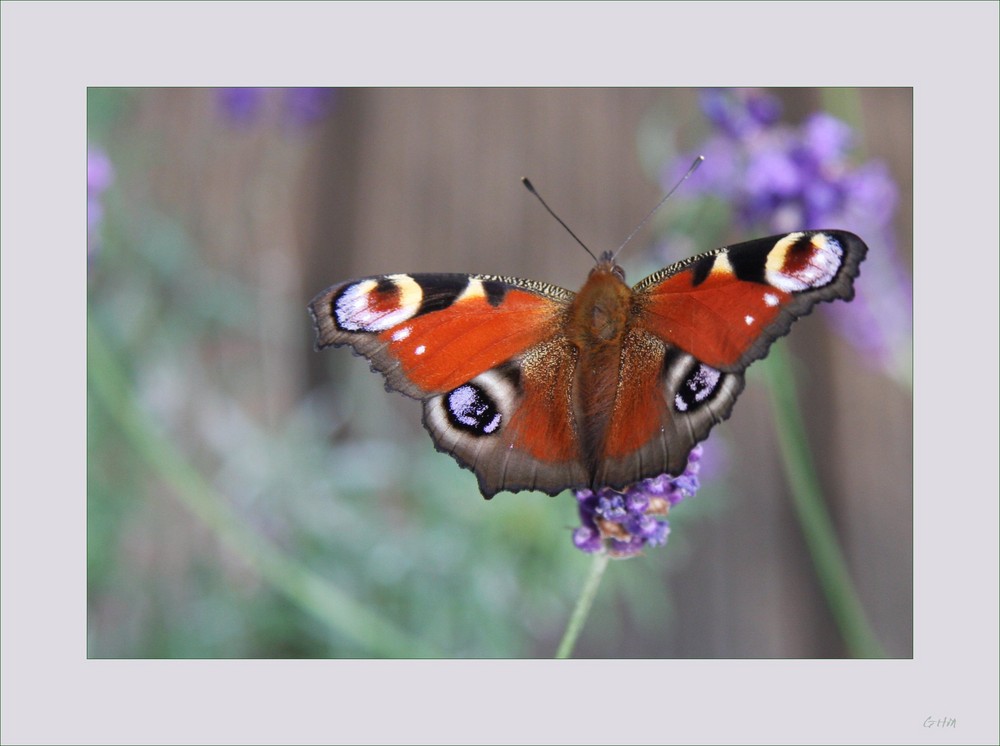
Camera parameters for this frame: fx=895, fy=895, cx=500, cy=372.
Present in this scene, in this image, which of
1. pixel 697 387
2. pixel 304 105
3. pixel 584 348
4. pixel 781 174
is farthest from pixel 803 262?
pixel 304 105

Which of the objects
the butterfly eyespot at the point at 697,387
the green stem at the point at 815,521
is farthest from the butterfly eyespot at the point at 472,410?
the green stem at the point at 815,521

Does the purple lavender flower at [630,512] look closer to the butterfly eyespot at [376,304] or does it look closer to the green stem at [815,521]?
the butterfly eyespot at [376,304]

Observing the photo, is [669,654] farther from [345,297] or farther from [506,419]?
[345,297]

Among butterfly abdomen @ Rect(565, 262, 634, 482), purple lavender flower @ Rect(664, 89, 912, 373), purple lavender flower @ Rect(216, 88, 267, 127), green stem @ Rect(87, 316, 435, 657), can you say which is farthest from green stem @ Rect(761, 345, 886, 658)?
purple lavender flower @ Rect(216, 88, 267, 127)

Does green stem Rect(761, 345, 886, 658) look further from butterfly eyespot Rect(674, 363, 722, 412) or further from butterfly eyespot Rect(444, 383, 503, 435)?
butterfly eyespot Rect(444, 383, 503, 435)

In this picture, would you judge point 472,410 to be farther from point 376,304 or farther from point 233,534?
point 233,534

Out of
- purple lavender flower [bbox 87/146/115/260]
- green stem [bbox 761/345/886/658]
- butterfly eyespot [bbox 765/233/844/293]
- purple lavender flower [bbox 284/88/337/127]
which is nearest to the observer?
butterfly eyespot [bbox 765/233/844/293]

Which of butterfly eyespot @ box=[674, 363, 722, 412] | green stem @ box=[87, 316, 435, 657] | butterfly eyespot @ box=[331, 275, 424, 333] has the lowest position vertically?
green stem @ box=[87, 316, 435, 657]
